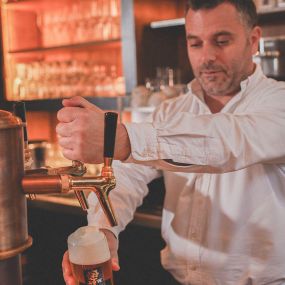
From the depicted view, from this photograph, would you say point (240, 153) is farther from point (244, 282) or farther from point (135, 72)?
point (135, 72)

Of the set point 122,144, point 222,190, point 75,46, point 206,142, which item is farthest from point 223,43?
point 75,46

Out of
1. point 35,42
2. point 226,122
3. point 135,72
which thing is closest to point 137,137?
point 226,122

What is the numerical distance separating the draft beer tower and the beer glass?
0.17 metres

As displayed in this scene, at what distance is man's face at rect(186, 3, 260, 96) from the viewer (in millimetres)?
1639

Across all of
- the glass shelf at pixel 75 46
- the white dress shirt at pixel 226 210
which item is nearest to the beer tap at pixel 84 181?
the white dress shirt at pixel 226 210

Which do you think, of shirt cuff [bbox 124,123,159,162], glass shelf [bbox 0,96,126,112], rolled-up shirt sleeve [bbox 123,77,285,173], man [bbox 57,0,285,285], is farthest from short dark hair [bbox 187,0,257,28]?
glass shelf [bbox 0,96,126,112]

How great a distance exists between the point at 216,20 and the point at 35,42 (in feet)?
10.4

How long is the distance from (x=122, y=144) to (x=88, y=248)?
24 cm

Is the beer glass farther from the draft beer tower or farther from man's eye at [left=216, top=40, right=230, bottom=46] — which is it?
man's eye at [left=216, top=40, right=230, bottom=46]

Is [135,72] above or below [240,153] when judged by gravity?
above

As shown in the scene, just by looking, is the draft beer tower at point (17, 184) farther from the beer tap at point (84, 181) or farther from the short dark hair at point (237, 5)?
the short dark hair at point (237, 5)

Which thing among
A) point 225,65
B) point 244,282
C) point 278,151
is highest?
point 225,65

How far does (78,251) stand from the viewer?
1.00 meters

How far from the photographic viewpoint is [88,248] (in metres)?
0.99
